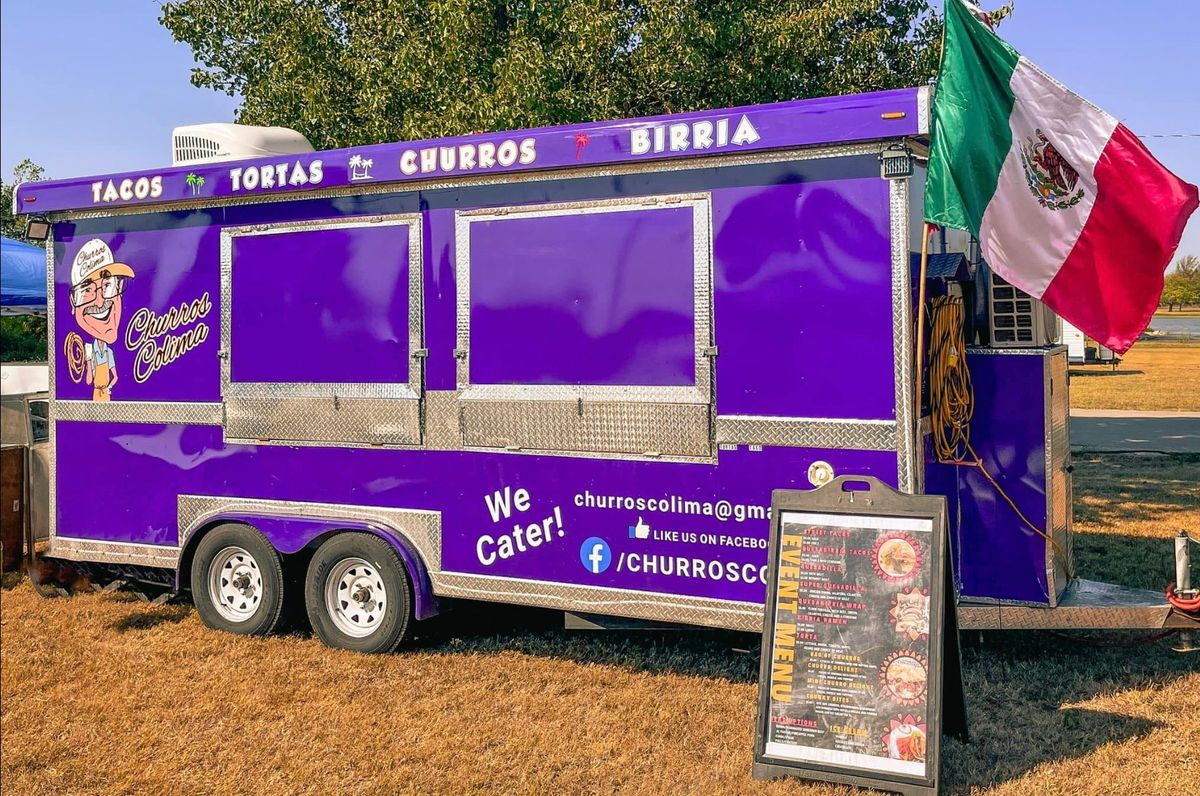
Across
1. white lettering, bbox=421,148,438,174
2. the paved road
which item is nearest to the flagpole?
white lettering, bbox=421,148,438,174

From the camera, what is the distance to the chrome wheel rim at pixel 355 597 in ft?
21.4

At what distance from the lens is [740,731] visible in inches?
205

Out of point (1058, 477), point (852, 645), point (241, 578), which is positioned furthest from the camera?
point (241, 578)

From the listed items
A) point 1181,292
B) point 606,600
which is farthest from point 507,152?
point 1181,292

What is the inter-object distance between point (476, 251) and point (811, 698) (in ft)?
9.53

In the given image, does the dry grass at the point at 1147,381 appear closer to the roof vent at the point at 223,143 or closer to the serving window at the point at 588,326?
the serving window at the point at 588,326

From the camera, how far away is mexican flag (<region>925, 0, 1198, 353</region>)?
17.0 ft

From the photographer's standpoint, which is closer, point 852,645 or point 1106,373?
point 852,645

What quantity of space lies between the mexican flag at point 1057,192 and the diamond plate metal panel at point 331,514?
10.3 feet

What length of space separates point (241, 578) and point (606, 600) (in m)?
2.50

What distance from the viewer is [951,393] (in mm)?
5438

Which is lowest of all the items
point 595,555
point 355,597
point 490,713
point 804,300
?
point 490,713

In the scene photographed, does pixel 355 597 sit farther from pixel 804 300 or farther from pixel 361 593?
pixel 804 300

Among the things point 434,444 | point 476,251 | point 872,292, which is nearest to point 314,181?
point 476,251
